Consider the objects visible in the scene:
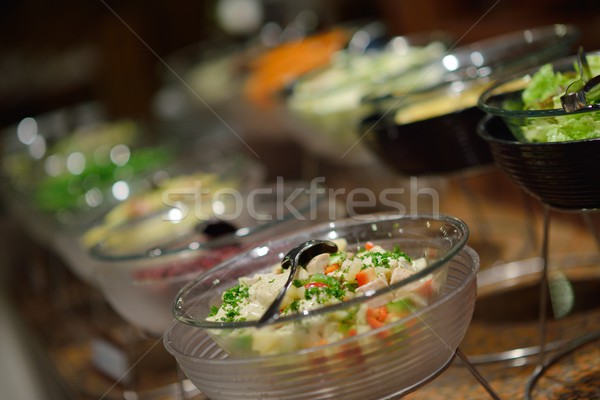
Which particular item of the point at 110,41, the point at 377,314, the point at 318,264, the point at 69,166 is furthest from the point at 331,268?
the point at 110,41

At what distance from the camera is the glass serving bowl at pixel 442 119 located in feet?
4.84

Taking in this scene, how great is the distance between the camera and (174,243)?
1.45m

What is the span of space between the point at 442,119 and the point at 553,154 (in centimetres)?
49

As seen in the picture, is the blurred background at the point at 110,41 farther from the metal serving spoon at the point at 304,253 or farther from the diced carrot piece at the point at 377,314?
the diced carrot piece at the point at 377,314

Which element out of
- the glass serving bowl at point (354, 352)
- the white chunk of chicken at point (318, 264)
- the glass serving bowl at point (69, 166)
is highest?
the white chunk of chicken at point (318, 264)

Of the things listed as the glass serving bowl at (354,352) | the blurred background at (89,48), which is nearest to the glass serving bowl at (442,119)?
the glass serving bowl at (354,352)

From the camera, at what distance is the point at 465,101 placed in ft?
4.88

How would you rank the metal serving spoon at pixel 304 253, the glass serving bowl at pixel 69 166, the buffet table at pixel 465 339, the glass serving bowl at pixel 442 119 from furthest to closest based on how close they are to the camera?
the glass serving bowl at pixel 69 166, the glass serving bowl at pixel 442 119, the buffet table at pixel 465 339, the metal serving spoon at pixel 304 253

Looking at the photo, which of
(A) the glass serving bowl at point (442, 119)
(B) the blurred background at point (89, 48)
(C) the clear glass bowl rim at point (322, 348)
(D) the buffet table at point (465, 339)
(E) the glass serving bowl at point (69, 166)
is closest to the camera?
(C) the clear glass bowl rim at point (322, 348)

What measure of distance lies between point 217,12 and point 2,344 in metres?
2.28

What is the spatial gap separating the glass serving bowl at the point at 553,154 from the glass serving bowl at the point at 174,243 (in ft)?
1.31

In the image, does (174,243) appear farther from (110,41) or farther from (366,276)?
(110,41)

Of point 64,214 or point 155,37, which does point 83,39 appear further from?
point 64,214

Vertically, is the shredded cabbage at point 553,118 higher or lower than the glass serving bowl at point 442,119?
higher
